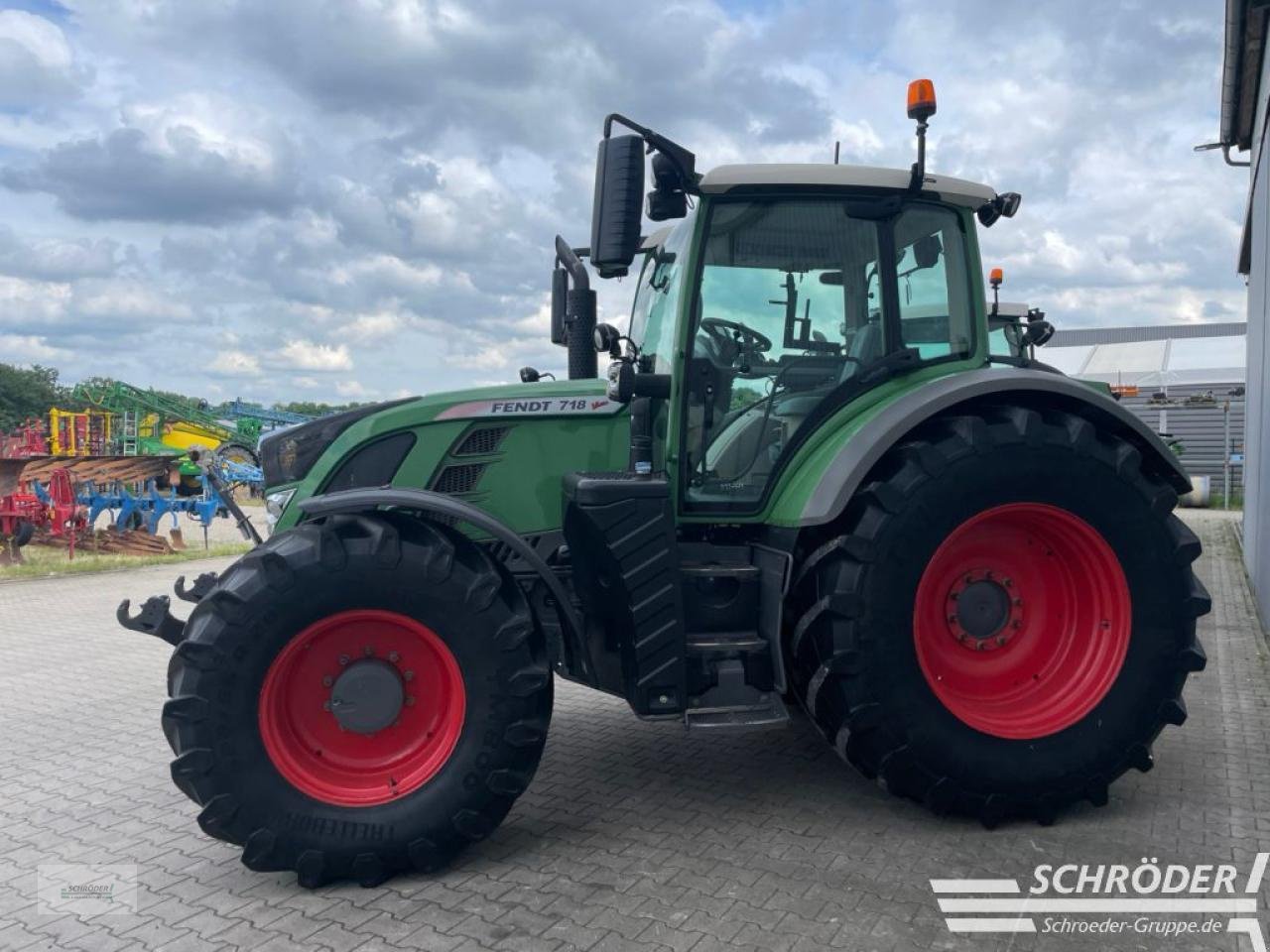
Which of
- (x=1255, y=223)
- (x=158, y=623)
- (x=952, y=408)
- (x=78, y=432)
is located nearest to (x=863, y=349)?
(x=952, y=408)

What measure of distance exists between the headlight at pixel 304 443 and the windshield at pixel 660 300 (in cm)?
110

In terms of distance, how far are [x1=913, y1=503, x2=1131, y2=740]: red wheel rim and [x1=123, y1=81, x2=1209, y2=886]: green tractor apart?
1 centimetres

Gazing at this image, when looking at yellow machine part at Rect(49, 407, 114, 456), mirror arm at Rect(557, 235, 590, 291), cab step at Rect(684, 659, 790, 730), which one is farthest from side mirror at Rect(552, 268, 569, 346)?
yellow machine part at Rect(49, 407, 114, 456)

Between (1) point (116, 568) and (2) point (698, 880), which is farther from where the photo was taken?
(1) point (116, 568)

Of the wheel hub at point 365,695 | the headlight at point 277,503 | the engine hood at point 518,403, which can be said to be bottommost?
the wheel hub at point 365,695

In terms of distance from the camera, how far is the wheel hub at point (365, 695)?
11.5 feet

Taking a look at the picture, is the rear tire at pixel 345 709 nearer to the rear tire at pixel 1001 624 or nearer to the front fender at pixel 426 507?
the front fender at pixel 426 507

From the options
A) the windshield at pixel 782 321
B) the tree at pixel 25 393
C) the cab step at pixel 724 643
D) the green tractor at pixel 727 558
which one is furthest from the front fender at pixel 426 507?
the tree at pixel 25 393

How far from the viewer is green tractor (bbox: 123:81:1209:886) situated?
338 centimetres

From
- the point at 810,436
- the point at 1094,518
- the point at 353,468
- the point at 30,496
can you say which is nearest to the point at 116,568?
the point at 30,496

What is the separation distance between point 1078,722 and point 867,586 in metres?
1.07

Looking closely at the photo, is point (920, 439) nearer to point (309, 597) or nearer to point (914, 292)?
point (914, 292)

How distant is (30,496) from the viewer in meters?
13.0

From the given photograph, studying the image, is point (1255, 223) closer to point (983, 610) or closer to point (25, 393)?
point (983, 610)
